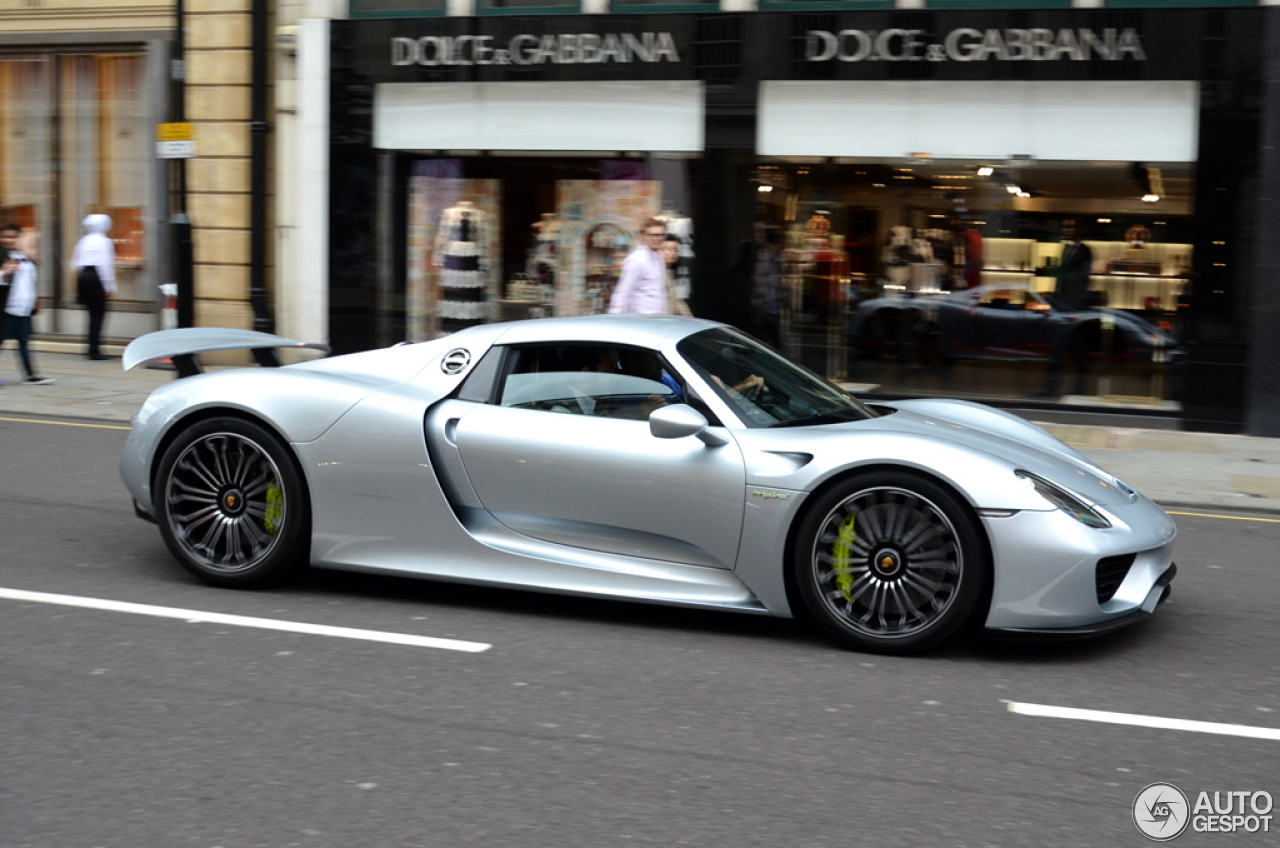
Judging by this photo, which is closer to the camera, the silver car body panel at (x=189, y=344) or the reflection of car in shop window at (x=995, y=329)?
the silver car body panel at (x=189, y=344)

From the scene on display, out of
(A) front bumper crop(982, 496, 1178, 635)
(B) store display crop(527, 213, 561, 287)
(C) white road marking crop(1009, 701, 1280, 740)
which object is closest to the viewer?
(C) white road marking crop(1009, 701, 1280, 740)

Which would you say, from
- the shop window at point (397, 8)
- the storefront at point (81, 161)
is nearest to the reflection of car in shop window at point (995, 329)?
the shop window at point (397, 8)

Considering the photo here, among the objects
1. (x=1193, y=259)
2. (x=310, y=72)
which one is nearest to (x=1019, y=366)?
(x=1193, y=259)

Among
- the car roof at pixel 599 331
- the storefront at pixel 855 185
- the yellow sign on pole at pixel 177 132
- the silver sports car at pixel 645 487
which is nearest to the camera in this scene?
the silver sports car at pixel 645 487

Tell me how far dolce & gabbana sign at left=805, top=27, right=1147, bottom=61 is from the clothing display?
4.17m

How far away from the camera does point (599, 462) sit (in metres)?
5.24

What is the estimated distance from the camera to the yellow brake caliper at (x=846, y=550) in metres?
5.00

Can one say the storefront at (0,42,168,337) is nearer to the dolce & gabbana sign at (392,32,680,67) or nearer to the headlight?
the dolce & gabbana sign at (392,32,680,67)

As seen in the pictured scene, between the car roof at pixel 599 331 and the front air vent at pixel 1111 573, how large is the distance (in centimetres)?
185

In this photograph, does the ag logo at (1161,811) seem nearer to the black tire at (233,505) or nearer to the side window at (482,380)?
the side window at (482,380)

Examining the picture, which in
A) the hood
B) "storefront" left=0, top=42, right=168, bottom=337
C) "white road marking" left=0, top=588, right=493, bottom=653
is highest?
"storefront" left=0, top=42, right=168, bottom=337

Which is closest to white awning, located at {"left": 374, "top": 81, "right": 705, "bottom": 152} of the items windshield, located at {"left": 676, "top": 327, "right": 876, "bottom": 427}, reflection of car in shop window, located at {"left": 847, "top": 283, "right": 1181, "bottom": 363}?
reflection of car in shop window, located at {"left": 847, "top": 283, "right": 1181, "bottom": 363}

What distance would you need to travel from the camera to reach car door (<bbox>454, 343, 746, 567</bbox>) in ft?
16.8

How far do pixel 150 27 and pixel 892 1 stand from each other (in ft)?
30.5
